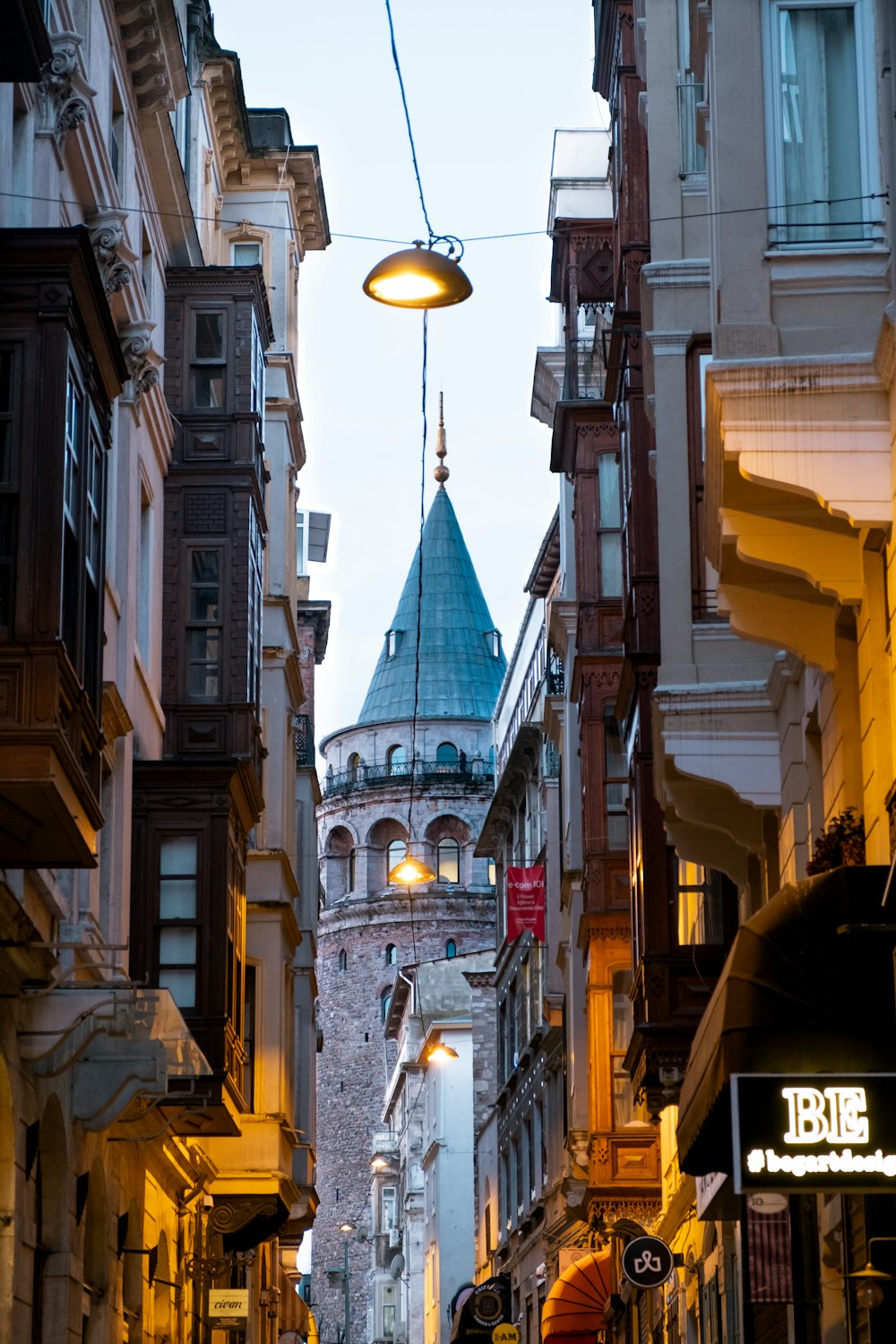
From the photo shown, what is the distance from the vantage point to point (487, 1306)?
49750 millimetres

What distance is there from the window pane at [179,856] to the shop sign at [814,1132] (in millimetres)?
14148

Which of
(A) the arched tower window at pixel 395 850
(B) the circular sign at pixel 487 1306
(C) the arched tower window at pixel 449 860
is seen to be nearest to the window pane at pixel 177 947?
(B) the circular sign at pixel 487 1306

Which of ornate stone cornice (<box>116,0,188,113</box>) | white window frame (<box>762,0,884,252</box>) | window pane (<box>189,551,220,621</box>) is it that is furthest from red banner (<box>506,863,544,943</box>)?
white window frame (<box>762,0,884,252</box>)

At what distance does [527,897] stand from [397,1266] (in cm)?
5608

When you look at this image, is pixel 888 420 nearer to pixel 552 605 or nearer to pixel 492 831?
pixel 552 605

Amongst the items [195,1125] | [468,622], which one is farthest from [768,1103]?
[468,622]

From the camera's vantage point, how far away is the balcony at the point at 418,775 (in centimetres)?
11506

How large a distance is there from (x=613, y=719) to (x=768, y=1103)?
22.4 meters

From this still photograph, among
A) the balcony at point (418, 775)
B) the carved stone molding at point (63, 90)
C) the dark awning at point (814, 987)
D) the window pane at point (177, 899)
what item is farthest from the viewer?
the balcony at point (418, 775)

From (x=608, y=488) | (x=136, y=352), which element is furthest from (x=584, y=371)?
(x=136, y=352)

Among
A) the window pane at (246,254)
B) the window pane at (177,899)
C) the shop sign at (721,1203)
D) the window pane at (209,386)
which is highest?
the window pane at (246,254)

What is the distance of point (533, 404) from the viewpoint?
45375mm

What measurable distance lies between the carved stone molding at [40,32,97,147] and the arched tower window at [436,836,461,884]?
312 feet

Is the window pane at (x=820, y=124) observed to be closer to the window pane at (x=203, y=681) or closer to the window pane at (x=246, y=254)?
the window pane at (x=203, y=681)
